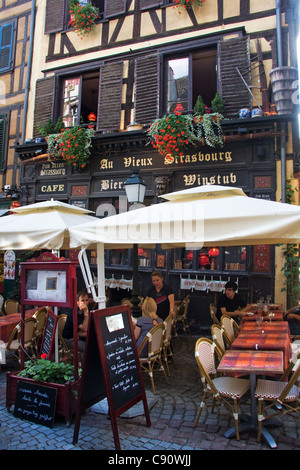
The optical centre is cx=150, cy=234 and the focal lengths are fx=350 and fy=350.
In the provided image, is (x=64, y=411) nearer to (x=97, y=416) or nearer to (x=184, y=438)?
(x=97, y=416)

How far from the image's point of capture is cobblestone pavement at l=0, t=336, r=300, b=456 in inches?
136

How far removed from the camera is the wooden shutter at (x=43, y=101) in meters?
11.1

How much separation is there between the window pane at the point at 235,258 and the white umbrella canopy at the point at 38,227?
3863 millimetres

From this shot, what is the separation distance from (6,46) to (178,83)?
23.9 feet

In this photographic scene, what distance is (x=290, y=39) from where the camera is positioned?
852 centimetres

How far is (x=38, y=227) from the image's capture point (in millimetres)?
5473

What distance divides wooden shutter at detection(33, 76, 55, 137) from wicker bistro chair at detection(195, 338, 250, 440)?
30.7ft

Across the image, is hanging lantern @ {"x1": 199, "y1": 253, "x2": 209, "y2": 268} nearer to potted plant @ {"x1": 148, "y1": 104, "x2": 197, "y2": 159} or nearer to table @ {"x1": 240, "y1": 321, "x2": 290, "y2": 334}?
potted plant @ {"x1": 148, "y1": 104, "x2": 197, "y2": 159}

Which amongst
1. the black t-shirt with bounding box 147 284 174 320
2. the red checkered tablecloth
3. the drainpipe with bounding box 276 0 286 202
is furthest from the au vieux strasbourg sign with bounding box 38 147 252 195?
the red checkered tablecloth

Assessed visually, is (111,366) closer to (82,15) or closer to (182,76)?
(182,76)

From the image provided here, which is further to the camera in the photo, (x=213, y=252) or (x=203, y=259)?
(x=203, y=259)

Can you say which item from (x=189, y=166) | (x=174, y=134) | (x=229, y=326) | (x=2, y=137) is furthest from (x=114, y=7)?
(x=229, y=326)

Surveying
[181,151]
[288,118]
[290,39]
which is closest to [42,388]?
[181,151]

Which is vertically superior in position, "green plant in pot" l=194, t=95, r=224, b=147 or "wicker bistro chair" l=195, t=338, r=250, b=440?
"green plant in pot" l=194, t=95, r=224, b=147
